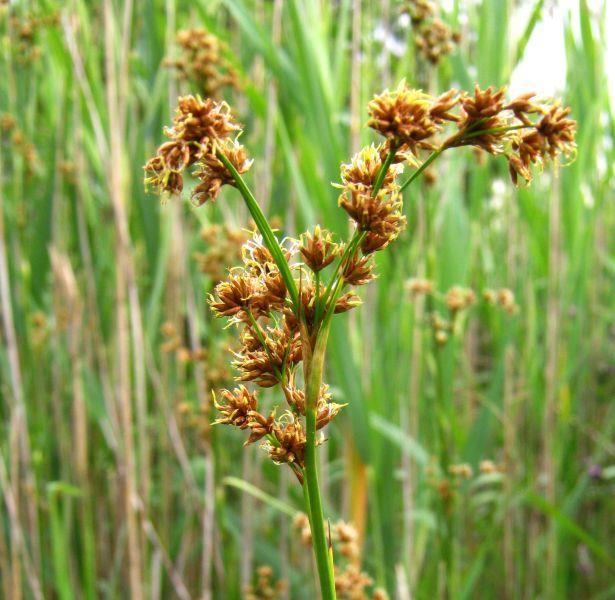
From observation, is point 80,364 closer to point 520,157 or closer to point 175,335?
point 175,335

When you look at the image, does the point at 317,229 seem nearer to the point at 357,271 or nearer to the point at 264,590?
the point at 357,271

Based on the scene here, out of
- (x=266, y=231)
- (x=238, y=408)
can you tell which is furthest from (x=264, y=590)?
(x=266, y=231)

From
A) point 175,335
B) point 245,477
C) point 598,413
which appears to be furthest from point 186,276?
point 598,413

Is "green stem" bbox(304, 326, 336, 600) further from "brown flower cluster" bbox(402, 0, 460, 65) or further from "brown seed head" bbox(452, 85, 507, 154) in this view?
"brown flower cluster" bbox(402, 0, 460, 65)

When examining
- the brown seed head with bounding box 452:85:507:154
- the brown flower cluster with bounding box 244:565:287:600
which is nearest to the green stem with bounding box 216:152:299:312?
the brown seed head with bounding box 452:85:507:154

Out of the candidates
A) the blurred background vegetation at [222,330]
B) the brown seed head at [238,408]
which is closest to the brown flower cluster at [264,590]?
the blurred background vegetation at [222,330]

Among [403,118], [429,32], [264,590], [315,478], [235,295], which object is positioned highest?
[429,32]
